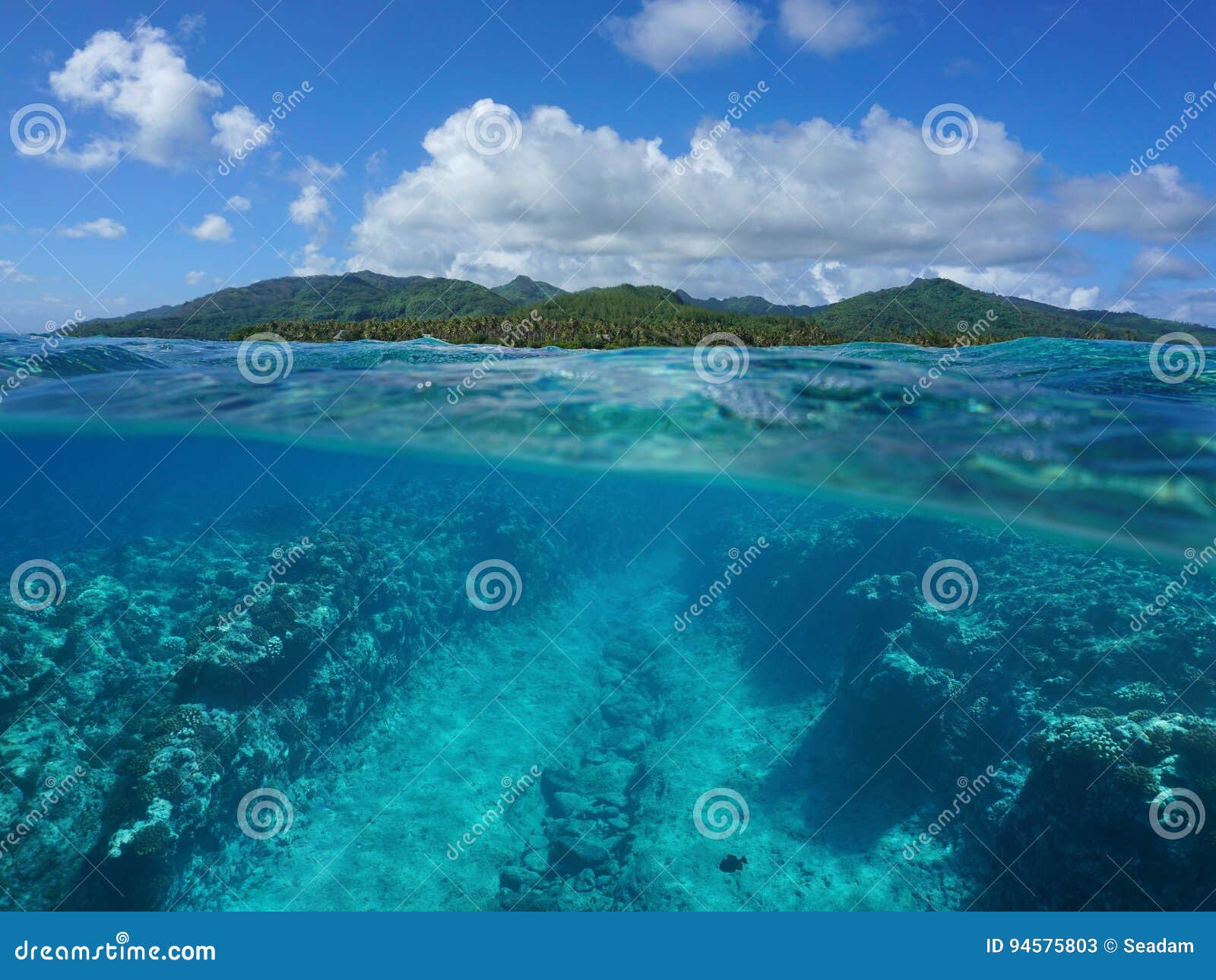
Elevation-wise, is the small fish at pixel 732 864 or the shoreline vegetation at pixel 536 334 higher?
the shoreline vegetation at pixel 536 334

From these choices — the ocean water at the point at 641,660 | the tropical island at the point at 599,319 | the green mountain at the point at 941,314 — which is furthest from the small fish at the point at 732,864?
the green mountain at the point at 941,314

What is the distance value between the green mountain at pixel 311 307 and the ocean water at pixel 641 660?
42.3ft

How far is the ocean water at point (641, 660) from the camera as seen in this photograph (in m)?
10.6

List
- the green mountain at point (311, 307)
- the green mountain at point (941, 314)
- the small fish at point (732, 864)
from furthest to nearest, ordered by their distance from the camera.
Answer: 1. the green mountain at point (941, 314)
2. the green mountain at point (311, 307)
3. the small fish at point (732, 864)

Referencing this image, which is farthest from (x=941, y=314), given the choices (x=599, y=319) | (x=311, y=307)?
(x=311, y=307)

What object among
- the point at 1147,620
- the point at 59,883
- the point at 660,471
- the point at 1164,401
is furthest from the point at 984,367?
the point at 59,883

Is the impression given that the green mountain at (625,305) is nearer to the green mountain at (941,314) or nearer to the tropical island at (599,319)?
the tropical island at (599,319)

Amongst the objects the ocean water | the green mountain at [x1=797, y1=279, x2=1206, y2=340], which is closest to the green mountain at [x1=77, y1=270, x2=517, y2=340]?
the ocean water

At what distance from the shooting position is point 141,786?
413 inches

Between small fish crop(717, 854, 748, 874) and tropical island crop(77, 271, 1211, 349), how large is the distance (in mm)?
12085

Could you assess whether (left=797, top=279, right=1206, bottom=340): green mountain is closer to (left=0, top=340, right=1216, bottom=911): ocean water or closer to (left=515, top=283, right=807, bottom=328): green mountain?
(left=515, top=283, right=807, bottom=328): green mountain

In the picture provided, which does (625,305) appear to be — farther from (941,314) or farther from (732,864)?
(732,864)

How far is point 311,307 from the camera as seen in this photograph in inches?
2346

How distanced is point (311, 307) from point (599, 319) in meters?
35.3
